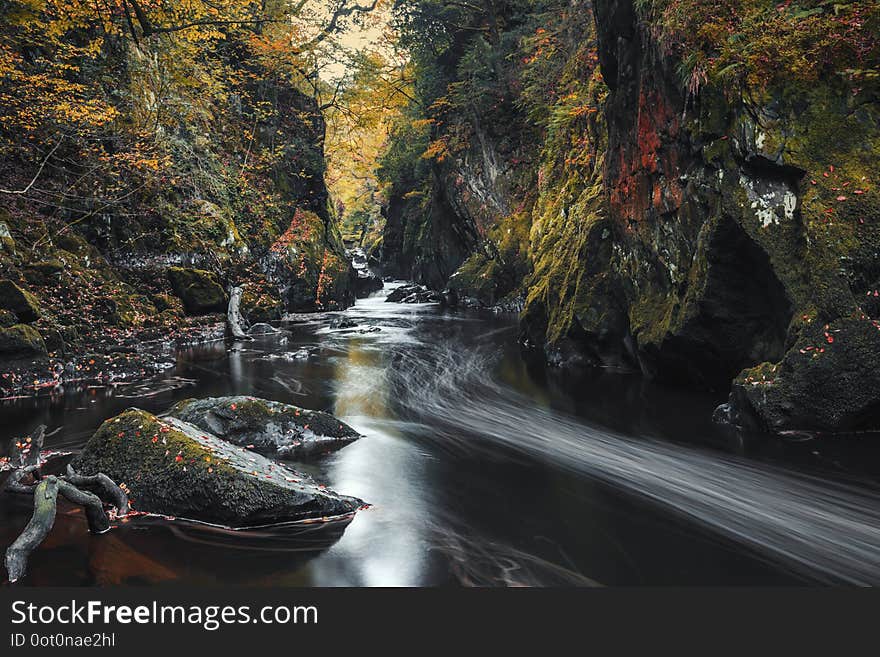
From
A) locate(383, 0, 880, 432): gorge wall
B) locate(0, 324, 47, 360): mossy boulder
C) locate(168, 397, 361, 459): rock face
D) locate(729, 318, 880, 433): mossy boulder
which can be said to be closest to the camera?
locate(729, 318, 880, 433): mossy boulder

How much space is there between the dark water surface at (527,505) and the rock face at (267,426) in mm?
465

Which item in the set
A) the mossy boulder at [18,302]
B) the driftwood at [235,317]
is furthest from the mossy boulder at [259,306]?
the mossy boulder at [18,302]

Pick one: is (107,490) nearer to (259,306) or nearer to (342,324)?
(259,306)

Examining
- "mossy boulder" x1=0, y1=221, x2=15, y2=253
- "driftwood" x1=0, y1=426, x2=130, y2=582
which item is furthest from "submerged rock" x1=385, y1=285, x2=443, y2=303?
"driftwood" x1=0, y1=426, x2=130, y2=582

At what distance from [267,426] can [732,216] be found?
6221 mm

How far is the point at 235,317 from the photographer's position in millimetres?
15453

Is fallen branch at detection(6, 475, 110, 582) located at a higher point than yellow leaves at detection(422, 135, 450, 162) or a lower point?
lower

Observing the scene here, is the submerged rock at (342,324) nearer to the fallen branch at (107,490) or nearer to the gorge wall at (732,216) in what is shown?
the gorge wall at (732,216)

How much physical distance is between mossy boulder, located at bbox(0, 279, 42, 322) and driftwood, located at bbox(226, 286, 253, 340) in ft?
18.3

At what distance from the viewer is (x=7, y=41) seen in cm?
1129

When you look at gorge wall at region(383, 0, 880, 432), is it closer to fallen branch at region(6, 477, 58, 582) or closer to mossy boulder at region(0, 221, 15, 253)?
fallen branch at region(6, 477, 58, 582)

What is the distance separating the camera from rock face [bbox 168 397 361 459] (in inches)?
241

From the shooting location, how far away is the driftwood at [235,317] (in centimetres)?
1490

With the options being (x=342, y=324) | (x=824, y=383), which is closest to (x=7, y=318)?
(x=342, y=324)
